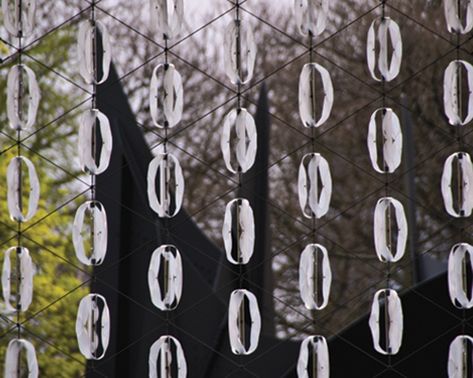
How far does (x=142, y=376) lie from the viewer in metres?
3.54

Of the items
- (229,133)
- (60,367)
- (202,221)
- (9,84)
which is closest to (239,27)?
(229,133)

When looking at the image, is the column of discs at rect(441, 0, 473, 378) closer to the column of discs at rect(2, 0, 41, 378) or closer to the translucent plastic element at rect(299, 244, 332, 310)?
the translucent plastic element at rect(299, 244, 332, 310)

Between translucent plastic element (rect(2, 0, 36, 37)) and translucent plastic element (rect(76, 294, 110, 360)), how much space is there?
523mm

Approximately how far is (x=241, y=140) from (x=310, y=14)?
274mm

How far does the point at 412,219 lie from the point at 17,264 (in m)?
2.48

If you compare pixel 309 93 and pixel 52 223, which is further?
pixel 52 223

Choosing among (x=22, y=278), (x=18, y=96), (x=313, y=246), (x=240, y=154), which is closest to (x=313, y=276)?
(x=313, y=246)

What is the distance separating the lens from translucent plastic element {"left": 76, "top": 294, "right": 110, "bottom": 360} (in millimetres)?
2535

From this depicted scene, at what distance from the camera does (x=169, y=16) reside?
2594 mm

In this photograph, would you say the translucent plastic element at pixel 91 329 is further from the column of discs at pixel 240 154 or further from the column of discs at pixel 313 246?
the column of discs at pixel 313 246

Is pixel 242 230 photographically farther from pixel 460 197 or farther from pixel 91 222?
pixel 460 197

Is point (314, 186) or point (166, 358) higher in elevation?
point (314, 186)

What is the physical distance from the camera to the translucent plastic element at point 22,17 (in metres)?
2.61

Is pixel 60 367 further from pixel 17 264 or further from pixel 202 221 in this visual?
pixel 17 264
